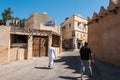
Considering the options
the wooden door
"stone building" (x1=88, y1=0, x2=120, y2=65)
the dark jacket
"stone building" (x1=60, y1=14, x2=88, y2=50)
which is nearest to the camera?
the dark jacket

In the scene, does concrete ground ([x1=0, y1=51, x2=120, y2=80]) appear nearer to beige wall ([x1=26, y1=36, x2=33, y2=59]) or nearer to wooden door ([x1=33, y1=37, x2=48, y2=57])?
beige wall ([x1=26, y1=36, x2=33, y2=59])

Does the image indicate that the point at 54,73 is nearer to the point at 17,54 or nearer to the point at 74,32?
the point at 17,54

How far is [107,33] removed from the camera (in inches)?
786

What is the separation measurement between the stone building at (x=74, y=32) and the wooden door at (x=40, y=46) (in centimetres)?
2194

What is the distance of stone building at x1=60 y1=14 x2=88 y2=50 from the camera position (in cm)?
5041

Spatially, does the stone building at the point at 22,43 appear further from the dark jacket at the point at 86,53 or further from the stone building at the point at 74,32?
the stone building at the point at 74,32

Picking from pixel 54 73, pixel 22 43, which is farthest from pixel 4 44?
pixel 54 73

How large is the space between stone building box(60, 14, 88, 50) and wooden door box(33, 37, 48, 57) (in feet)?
72.0

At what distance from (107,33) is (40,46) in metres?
10.7

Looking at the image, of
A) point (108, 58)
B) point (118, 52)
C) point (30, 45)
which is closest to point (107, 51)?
point (108, 58)

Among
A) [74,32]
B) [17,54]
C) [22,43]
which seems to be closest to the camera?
[17,54]

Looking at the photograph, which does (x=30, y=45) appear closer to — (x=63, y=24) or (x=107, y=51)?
(x=107, y=51)

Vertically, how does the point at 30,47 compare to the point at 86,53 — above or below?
above

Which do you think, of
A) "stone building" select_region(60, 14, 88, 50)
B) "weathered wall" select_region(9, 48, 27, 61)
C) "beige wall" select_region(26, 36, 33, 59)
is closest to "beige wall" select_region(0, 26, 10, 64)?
"weathered wall" select_region(9, 48, 27, 61)
